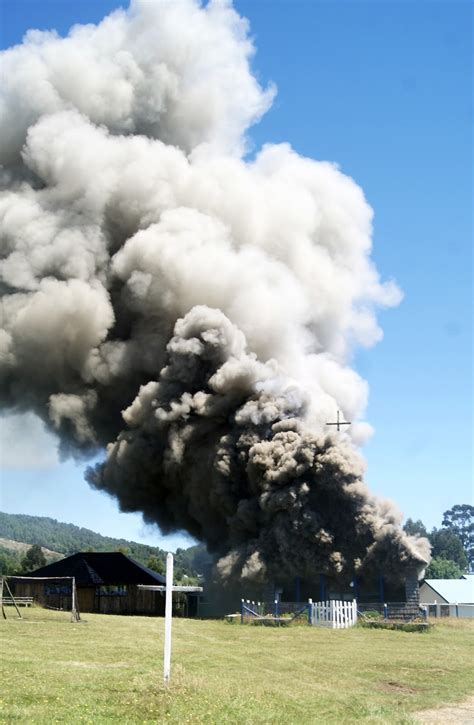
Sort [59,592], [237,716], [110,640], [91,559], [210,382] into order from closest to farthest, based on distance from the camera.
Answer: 1. [237,716]
2. [110,640]
3. [210,382]
4. [59,592]
5. [91,559]

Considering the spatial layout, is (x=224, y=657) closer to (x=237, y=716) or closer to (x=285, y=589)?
(x=237, y=716)

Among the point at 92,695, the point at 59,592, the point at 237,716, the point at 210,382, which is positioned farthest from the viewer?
the point at 59,592

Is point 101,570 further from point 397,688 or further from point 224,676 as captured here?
point 397,688

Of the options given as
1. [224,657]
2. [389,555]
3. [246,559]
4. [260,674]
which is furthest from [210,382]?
[260,674]

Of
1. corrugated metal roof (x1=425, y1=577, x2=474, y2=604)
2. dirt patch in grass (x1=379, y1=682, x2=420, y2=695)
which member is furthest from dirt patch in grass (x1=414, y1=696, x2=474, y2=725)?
corrugated metal roof (x1=425, y1=577, x2=474, y2=604)

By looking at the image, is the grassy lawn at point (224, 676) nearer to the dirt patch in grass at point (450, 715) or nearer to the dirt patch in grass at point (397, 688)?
the dirt patch in grass at point (397, 688)

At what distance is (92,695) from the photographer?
14.0 meters

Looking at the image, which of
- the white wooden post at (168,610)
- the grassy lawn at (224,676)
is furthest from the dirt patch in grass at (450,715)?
the white wooden post at (168,610)

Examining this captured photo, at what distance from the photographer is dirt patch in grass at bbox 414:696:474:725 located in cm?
1365

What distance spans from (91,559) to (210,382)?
1731 cm

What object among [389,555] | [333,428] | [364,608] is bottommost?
[364,608]

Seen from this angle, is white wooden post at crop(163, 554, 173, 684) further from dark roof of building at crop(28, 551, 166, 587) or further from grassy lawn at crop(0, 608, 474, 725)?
dark roof of building at crop(28, 551, 166, 587)

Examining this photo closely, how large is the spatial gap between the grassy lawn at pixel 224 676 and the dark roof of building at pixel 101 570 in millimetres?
20826

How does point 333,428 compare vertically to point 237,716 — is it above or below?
above
